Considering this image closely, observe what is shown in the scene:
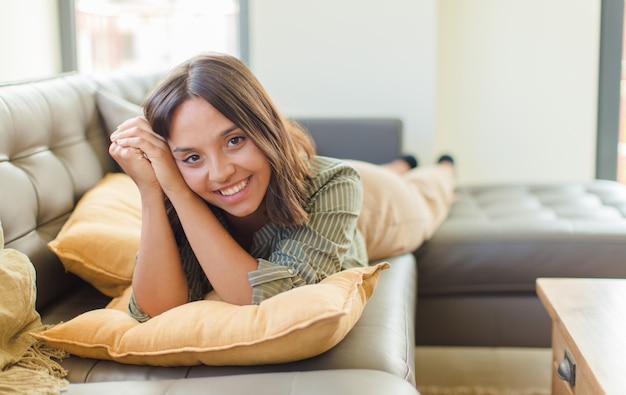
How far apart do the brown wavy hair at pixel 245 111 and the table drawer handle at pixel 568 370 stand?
1.73 ft

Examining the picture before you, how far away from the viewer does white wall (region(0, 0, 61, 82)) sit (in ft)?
9.11

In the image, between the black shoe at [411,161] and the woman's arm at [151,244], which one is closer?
the woman's arm at [151,244]

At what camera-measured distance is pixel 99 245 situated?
1.69 m

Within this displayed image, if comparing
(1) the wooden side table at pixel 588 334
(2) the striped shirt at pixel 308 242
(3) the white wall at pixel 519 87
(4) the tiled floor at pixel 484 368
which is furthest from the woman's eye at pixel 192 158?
(3) the white wall at pixel 519 87

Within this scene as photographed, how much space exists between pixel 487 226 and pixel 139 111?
1043mm

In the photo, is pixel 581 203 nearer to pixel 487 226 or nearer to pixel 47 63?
pixel 487 226

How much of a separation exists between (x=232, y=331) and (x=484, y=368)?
1429 millimetres

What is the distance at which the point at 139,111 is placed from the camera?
2.10 m

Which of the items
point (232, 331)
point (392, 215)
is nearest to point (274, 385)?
point (232, 331)

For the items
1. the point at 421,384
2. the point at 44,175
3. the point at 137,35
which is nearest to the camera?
the point at 44,175

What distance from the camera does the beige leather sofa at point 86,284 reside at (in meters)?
1.20

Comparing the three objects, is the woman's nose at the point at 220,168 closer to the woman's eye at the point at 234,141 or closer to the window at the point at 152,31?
the woman's eye at the point at 234,141

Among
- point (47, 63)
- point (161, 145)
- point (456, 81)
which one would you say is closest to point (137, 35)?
point (47, 63)

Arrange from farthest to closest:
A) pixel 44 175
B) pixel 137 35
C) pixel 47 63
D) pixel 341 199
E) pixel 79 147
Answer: pixel 137 35
pixel 47 63
pixel 79 147
pixel 44 175
pixel 341 199
